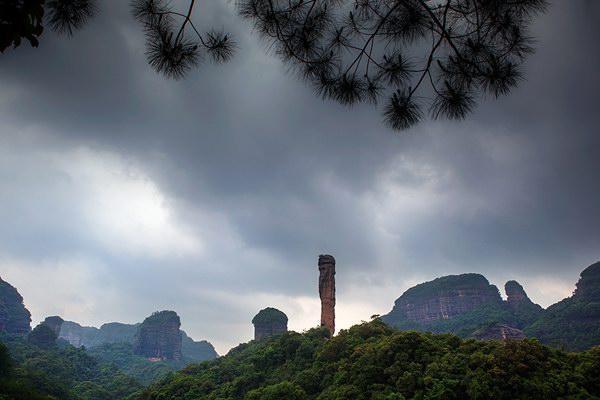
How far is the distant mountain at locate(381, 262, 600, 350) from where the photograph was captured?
205 ft

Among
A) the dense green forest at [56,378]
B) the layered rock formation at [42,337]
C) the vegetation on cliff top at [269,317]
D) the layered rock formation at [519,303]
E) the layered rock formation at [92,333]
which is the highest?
the layered rock formation at [519,303]

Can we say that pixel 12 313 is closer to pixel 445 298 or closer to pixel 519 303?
pixel 445 298

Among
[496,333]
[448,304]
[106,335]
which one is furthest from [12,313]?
[448,304]

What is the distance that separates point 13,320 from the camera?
82.1 meters

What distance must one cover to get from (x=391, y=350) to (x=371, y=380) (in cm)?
193

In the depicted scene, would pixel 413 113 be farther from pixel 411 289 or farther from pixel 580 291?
pixel 411 289

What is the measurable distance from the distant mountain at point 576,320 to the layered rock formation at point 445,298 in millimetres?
26456

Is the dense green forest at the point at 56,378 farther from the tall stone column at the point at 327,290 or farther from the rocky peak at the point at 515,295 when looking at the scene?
the rocky peak at the point at 515,295

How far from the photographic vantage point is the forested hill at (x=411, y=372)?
13484 millimetres

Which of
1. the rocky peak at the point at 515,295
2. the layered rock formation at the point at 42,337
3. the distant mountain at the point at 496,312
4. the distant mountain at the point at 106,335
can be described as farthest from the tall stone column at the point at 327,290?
the distant mountain at the point at 106,335

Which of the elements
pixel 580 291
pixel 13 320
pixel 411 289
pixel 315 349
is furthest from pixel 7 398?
pixel 411 289

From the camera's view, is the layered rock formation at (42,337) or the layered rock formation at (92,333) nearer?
the layered rock formation at (42,337)

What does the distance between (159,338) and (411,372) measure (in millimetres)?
97252

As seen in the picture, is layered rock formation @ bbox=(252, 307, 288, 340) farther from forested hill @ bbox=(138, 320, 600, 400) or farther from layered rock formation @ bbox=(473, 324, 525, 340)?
forested hill @ bbox=(138, 320, 600, 400)
